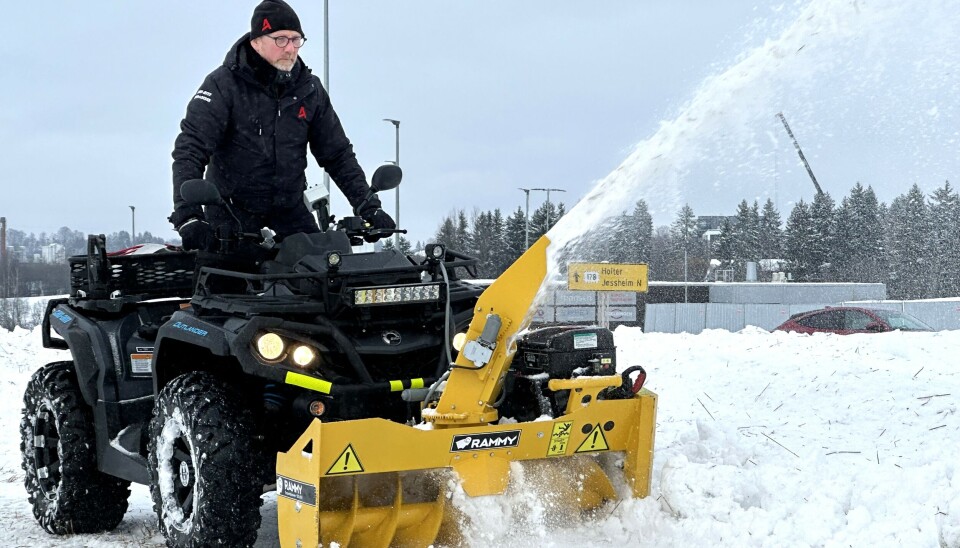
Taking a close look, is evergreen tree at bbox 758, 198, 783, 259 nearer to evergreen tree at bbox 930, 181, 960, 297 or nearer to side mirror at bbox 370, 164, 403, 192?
evergreen tree at bbox 930, 181, 960, 297

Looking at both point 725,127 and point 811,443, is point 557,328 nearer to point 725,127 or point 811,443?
point 725,127

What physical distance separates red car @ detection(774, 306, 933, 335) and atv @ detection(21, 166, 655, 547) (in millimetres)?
17868

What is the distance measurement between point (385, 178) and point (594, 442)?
6.08 feet

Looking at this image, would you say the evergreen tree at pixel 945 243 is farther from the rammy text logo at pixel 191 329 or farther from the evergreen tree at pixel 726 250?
the rammy text logo at pixel 191 329

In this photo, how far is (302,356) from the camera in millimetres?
4555

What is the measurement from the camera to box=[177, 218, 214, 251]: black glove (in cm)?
496

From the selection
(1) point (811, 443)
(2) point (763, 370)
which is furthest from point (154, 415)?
(2) point (763, 370)

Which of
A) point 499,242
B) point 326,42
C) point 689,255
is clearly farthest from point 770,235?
point 326,42

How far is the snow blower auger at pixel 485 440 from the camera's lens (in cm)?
424

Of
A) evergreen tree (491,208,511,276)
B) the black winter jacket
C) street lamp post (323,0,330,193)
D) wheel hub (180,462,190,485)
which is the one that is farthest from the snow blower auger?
evergreen tree (491,208,511,276)

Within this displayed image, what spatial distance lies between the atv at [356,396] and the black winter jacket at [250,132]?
37cm

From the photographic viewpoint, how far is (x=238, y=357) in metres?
4.39

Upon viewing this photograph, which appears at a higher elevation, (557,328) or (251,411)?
(557,328)

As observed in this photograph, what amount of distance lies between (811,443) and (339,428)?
3.70m
